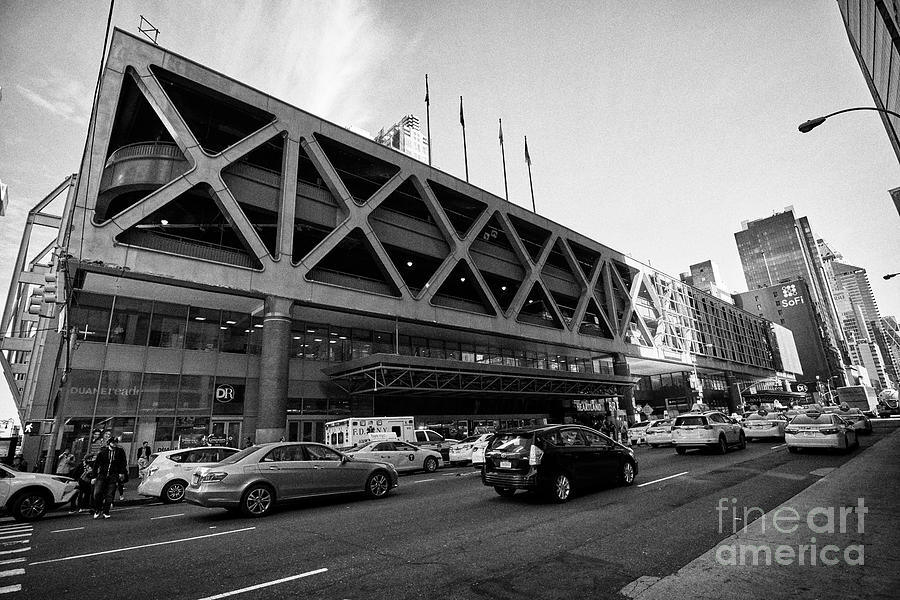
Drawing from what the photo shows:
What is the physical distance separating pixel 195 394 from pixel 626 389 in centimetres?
3940

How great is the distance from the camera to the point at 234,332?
90.1 feet

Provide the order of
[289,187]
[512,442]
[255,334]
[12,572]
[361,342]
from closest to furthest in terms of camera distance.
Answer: [12,572], [512,442], [289,187], [255,334], [361,342]

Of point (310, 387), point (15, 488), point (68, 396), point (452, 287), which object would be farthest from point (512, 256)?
point (15, 488)

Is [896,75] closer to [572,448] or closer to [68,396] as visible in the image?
[572,448]

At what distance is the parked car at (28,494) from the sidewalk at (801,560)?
14.9 metres

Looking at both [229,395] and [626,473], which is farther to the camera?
[229,395]

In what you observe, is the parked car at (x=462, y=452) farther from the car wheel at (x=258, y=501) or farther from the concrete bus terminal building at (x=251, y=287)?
the car wheel at (x=258, y=501)

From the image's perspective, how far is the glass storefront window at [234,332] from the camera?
27.1m

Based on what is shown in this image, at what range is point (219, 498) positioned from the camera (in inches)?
380

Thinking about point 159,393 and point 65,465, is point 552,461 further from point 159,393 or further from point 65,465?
point 159,393

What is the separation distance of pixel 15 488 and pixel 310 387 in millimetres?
17571

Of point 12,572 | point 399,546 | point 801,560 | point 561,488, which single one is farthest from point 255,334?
point 801,560

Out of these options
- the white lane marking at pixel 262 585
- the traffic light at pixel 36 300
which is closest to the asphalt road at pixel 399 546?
the white lane marking at pixel 262 585

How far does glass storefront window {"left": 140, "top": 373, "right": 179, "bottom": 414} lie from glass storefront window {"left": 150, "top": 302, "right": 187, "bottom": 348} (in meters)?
1.78
